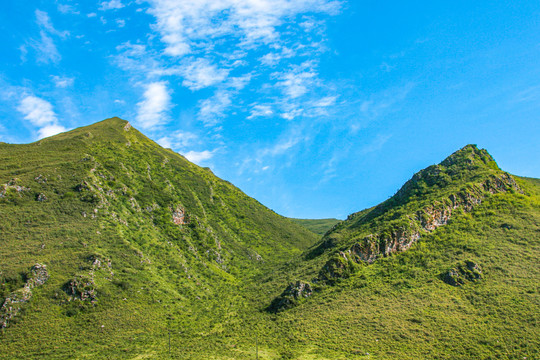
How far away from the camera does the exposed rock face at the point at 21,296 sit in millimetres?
51406

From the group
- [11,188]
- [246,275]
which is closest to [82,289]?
[11,188]

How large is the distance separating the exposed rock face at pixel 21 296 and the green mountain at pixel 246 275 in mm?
177

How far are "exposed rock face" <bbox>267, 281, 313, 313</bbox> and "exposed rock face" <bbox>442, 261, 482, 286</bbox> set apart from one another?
94.0 feet

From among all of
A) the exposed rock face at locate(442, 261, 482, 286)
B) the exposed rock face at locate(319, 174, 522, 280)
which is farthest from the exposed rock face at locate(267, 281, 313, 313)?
the exposed rock face at locate(442, 261, 482, 286)

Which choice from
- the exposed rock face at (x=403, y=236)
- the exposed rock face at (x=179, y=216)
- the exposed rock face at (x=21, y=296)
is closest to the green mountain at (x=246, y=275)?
the exposed rock face at (x=21, y=296)

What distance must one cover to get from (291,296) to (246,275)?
36046 mm

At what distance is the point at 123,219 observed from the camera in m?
86.3

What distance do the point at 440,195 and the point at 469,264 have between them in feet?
79.8

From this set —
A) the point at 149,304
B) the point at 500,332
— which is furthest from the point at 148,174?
the point at 500,332

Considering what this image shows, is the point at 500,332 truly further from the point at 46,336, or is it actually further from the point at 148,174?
the point at 148,174

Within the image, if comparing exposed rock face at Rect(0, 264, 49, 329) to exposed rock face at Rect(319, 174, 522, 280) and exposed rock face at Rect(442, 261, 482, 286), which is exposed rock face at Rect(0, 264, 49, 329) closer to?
exposed rock face at Rect(319, 174, 522, 280)

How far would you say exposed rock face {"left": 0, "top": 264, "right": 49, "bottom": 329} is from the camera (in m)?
51.4

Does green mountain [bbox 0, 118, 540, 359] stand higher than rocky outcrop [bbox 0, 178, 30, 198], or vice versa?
rocky outcrop [bbox 0, 178, 30, 198]

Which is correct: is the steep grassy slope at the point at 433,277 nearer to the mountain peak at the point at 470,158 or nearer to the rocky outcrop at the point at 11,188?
the mountain peak at the point at 470,158
